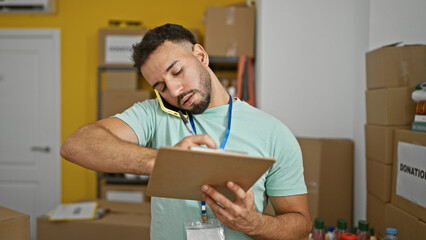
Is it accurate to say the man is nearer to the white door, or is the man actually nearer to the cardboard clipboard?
the cardboard clipboard

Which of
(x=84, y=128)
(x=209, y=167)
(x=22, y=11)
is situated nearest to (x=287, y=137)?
(x=209, y=167)

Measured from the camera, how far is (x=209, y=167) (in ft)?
2.47

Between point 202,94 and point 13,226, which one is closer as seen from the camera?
point 13,226

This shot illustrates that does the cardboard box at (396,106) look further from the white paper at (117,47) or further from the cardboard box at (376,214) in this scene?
the white paper at (117,47)

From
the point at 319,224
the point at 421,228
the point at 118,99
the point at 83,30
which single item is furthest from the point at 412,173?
the point at 83,30

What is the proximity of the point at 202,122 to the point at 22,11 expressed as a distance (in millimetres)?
2927

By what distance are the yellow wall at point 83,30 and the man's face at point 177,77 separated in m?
2.34

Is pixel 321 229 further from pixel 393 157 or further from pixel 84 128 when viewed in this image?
pixel 84 128

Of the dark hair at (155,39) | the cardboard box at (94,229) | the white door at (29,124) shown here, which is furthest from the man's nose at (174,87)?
the white door at (29,124)

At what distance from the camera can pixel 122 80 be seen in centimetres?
306

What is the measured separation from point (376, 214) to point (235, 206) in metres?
1.22

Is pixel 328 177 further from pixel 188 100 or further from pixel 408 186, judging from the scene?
pixel 188 100

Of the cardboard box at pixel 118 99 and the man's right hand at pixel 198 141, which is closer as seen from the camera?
the man's right hand at pixel 198 141

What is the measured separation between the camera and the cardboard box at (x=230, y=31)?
274 cm
